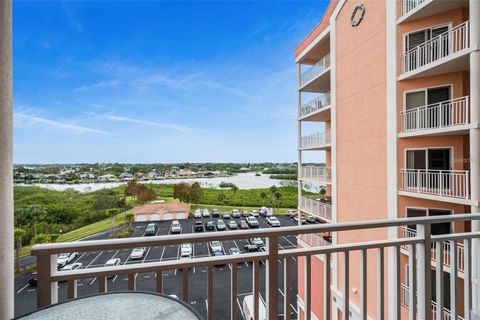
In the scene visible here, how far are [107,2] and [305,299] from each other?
4207mm

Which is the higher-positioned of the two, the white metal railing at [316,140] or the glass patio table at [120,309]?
the white metal railing at [316,140]

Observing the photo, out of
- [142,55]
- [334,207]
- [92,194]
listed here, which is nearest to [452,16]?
[334,207]

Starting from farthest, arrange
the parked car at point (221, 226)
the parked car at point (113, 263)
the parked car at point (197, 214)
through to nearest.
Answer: the parked car at point (197, 214) < the parked car at point (221, 226) < the parked car at point (113, 263)

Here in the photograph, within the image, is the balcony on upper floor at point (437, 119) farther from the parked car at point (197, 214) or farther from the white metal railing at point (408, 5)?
the parked car at point (197, 214)

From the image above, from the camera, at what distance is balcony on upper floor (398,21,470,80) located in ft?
11.4

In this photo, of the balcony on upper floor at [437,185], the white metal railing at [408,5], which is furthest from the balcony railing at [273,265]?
the white metal railing at [408,5]

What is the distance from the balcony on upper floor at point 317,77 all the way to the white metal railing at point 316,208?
3372 millimetres

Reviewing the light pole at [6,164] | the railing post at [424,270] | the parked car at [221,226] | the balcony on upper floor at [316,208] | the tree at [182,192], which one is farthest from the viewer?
the balcony on upper floor at [316,208]

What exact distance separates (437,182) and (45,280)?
483 centimetres

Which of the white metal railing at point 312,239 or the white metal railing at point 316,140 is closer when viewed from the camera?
the white metal railing at point 312,239

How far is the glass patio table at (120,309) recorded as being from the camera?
27.2 inches

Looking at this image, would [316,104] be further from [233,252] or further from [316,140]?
[233,252]

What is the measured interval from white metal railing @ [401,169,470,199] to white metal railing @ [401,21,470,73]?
67.1 inches

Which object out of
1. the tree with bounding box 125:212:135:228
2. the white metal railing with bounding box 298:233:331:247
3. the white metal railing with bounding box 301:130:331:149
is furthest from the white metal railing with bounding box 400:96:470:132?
the tree with bounding box 125:212:135:228
